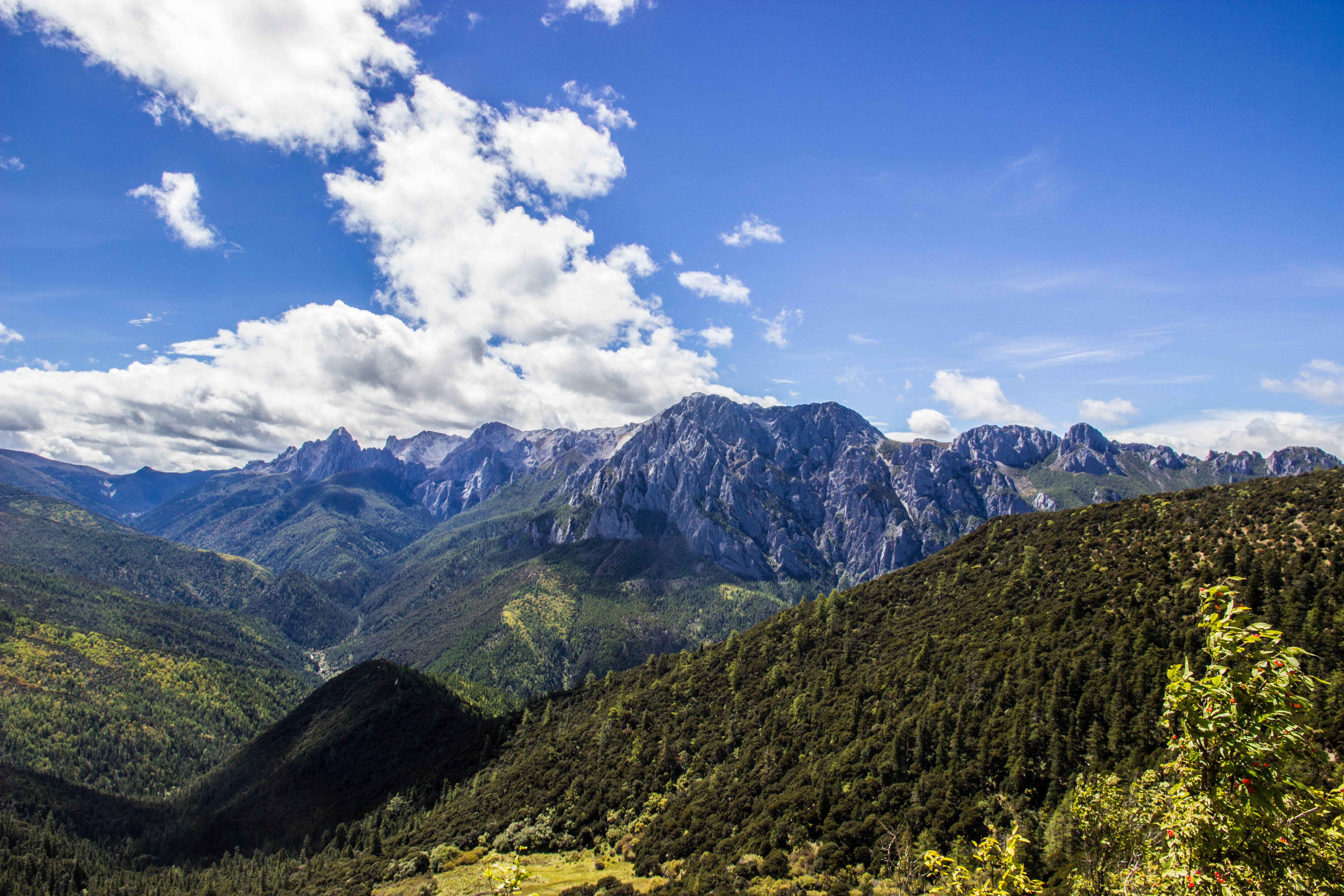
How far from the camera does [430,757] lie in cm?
18825

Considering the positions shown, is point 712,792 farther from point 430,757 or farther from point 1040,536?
point 430,757

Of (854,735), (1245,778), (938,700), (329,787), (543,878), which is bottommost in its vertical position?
(329,787)

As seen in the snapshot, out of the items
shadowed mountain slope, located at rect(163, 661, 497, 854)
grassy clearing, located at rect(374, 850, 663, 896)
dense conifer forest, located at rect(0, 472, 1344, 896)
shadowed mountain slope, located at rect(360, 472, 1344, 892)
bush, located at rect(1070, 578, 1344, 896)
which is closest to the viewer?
bush, located at rect(1070, 578, 1344, 896)

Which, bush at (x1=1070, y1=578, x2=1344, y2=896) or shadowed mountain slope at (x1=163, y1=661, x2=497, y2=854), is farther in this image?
shadowed mountain slope at (x1=163, y1=661, x2=497, y2=854)

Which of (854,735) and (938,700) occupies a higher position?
(938,700)

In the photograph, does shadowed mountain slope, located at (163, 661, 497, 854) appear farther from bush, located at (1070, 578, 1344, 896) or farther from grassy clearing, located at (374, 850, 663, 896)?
bush, located at (1070, 578, 1344, 896)

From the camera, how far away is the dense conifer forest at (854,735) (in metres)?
74.6

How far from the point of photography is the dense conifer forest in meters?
74.6

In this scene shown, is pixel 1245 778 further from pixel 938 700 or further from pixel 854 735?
pixel 854 735

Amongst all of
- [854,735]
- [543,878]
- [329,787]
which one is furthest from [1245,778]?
[329,787]

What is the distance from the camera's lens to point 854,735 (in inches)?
3964

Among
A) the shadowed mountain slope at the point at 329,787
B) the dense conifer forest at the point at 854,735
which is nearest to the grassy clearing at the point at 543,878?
the dense conifer forest at the point at 854,735

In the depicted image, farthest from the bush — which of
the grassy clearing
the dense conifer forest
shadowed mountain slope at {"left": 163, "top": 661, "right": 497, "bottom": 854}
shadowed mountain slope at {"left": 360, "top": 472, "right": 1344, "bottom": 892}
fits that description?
shadowed mountain slope at {"left": 163, "top": 661, "right": 497, "bottom": 854}

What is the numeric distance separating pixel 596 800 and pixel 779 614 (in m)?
81.1
